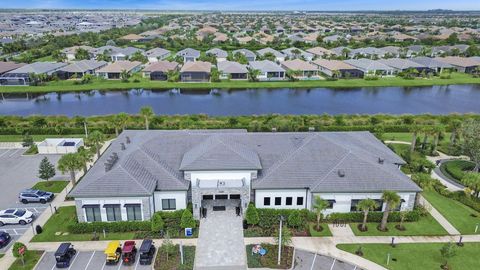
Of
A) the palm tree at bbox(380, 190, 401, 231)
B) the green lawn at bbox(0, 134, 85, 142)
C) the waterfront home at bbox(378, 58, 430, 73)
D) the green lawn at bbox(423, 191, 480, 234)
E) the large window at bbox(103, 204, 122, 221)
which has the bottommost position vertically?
the green lawn at bbox(423, 191, 480, 234)

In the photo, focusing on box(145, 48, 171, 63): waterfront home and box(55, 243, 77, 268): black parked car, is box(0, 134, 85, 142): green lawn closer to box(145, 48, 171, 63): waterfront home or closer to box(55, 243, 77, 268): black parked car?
box(55, 243, 77, 268): black parked car

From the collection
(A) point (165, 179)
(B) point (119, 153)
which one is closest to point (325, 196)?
(A) point (165, 179)

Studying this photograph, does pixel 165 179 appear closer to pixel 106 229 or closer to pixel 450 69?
pixel 106 229

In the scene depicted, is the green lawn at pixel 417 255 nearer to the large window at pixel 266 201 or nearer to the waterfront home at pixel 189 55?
the large window at pixel 266 201

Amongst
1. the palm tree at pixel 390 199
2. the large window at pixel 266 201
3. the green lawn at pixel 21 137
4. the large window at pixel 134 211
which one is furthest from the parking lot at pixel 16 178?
the palm tree at pixel 390 199

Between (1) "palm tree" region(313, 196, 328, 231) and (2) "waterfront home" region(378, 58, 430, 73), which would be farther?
(2) "waterfront home" region(378, 58, 430, 73)

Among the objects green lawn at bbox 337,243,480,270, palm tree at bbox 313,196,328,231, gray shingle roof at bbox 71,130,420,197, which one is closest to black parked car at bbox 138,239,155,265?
gray shingle roof at bbox 71,130,420,197
